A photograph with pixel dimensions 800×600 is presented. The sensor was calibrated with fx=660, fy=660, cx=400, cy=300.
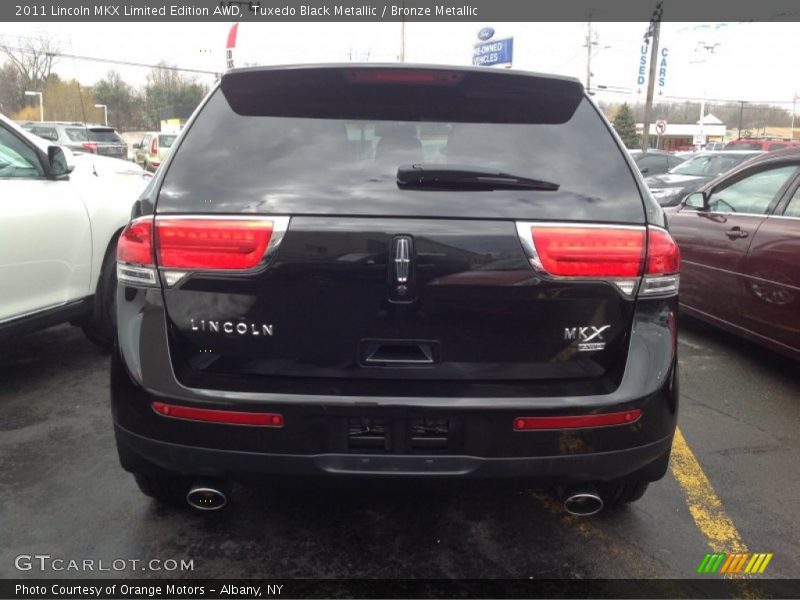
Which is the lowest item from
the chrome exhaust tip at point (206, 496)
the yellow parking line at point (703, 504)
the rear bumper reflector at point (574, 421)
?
the yellow parking line at point (703, 504)

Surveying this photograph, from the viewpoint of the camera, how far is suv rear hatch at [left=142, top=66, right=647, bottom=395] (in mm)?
1976

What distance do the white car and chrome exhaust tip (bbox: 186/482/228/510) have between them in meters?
2.19

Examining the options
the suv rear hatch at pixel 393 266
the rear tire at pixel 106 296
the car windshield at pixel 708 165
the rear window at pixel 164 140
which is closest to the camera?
the suv rear hatch at pixel 393 266

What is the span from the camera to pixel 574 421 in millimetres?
2020

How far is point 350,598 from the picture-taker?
2264 mm

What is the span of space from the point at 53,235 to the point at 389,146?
9.37 feet

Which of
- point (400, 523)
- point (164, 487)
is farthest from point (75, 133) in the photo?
point (400, 523)

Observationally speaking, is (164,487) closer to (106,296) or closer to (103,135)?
(106,296)

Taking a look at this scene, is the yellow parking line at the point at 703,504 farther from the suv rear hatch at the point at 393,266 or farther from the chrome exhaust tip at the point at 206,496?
the chrome exhaust tip at the point at 206,496

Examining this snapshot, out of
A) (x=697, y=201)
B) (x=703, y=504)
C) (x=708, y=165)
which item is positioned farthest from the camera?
(x=708, y=165)

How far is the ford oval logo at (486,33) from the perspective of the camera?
25.8 m

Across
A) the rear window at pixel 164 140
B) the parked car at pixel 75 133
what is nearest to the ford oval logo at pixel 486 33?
the rear window at pixel 164 140

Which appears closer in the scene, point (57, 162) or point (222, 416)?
point (222, 416)

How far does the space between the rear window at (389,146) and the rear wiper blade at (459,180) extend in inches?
0.9
